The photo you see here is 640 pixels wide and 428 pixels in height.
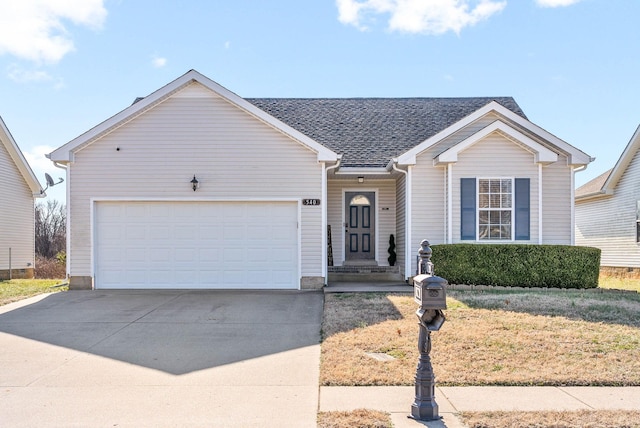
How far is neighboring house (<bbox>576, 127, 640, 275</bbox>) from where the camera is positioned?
18.2 meters

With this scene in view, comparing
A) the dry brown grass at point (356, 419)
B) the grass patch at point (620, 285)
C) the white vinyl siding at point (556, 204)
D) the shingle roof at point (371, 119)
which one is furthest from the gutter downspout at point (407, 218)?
the dry brown grass at point (356, 419)

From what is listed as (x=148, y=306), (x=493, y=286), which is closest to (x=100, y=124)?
(x=148, y=306)

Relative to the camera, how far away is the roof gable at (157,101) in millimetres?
12648

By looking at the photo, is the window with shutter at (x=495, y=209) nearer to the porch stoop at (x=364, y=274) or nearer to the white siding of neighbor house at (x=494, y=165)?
the white siding of neighbor house at (x=494, y=165)

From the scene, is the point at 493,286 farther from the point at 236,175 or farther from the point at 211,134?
the point at 211,134

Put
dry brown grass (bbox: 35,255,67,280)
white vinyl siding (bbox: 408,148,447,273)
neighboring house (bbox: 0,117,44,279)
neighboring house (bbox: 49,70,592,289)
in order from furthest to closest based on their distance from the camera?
dry brown grass (bbox: 35,255,67,280), neighboring house (bbox: 0,117,44,279), white vinyl siding (bbox: 408,148,447,273), neighboring house (bbox: 49,70,592,289)

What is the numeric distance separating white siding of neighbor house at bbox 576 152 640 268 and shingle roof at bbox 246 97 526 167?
5.70 m

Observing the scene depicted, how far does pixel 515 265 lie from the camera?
477 inches

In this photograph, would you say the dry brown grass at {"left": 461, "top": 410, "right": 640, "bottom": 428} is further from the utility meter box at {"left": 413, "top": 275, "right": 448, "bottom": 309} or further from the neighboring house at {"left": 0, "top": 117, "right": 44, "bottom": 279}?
the neighboring house at {"left": 0, "top": 117, "right": 44, "bottom": 279}

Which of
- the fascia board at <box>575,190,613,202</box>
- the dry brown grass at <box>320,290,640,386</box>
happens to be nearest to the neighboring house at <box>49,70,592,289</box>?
the dry brown grass at <box>320,290,640,386</box>

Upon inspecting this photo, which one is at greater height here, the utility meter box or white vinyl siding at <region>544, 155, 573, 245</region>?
white vinyl siding at <region>544, 155, 573, 245</region>

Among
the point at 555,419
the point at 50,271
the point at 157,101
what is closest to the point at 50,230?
the point at 50,271

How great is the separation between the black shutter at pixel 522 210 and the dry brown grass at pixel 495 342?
262 centimetres

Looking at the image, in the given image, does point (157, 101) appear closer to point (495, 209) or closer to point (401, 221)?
point (401, 221)
